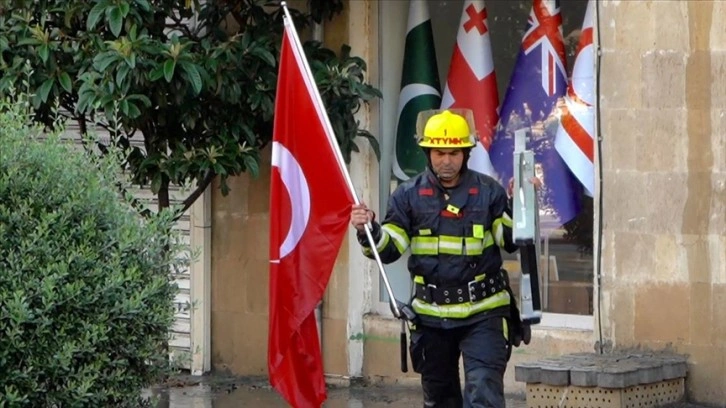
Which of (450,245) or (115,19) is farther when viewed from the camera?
(115,19)

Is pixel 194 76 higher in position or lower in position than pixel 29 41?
lower

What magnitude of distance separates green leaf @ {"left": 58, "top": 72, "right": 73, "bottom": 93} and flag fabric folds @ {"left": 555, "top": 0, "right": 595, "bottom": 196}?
3.07 m

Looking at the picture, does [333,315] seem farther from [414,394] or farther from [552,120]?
[552,120]

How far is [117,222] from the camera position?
5781 millimetres

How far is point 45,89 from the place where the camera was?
9109 millimetres

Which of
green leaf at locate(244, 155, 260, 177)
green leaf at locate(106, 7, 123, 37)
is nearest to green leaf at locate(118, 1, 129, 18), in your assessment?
green leaf at locate(106, 7, 123, 37)

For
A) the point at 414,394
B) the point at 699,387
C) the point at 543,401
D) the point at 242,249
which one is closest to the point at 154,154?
the point at 242,249

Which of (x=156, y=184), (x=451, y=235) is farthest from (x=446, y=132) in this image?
(x=156, y=184)

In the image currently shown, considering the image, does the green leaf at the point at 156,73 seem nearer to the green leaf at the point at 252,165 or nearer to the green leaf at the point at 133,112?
the green leaf at the point at 133,112

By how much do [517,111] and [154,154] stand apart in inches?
94.0

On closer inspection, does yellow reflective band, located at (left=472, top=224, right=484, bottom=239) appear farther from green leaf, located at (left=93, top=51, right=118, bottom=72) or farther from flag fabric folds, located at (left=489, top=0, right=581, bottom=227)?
green leaf, located at (left=93, top=51, right=118, bottom=72)

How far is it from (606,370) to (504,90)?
2.52m

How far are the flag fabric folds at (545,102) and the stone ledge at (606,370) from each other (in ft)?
4.07

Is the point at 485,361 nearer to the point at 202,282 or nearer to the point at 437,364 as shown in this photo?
the point at 437,364
